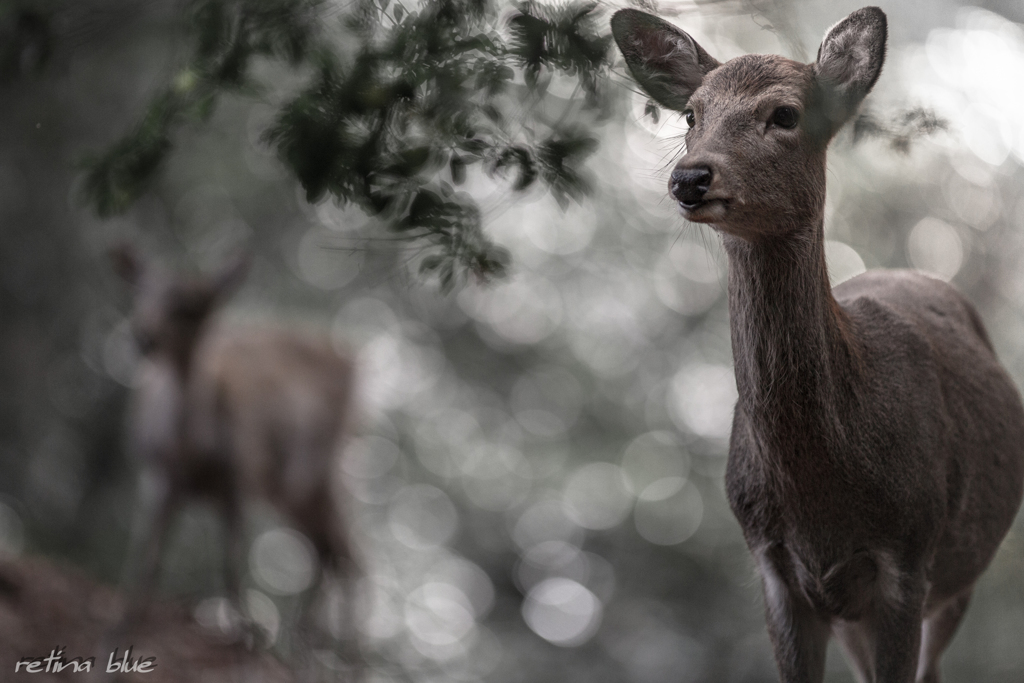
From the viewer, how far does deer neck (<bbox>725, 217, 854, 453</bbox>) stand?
84.4 inches

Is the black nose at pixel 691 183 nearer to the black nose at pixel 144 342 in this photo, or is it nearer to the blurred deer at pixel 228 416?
the blurred deer at pixel 228 416

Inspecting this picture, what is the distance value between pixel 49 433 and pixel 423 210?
6315 mm

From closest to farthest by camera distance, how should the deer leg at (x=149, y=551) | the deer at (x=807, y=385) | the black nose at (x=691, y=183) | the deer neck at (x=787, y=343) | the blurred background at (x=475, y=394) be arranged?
the black nose at (x=691, y=183) → the deer at (x=807, y=385) → the deer neck at (x=787, y=343) → the deer leg at (x=149, y=551) → the blurred background at (x=475, y=394)

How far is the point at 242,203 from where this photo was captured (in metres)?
8.02

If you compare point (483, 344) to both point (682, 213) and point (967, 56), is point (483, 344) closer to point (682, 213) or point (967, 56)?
point (967, 56)

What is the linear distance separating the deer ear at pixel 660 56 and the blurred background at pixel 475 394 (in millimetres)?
2007

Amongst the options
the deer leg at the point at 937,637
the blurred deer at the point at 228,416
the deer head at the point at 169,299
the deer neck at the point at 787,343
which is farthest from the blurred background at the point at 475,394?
the deer neck at the point at 787,343

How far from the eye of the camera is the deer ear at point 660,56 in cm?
220

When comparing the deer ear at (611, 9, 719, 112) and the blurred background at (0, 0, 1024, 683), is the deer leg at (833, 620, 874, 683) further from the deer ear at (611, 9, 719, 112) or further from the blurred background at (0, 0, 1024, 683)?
the blurred background at (0, 0, 1024, 683)

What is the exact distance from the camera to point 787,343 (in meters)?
2.15

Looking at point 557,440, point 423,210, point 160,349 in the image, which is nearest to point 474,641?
point 557,440

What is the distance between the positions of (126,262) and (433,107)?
3778 mm

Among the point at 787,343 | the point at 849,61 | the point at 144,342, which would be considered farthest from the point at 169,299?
the point at 849,61

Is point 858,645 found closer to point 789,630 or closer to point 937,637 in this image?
point 789,630
